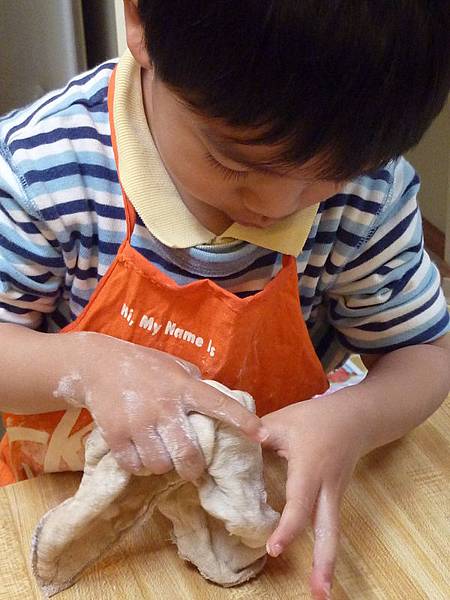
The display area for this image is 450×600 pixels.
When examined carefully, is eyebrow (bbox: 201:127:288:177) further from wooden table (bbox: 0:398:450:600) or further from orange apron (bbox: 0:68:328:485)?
wooden table (bbox: 0:398:450:600)

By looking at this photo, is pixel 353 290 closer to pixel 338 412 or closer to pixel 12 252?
pixel 338 412

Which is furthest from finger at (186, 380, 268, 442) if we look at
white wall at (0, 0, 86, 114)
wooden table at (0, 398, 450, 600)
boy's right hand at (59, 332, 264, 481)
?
white wall at (0, 0, 86, 114)

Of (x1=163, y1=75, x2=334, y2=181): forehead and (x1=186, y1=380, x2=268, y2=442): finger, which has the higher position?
(x1=163, y1=75, x2=334, y2=181): forehead

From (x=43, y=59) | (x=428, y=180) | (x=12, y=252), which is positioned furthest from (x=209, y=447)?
(x=428, y=180)

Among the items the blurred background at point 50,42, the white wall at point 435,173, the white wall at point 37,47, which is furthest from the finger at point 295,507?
the white wall at point 435,173

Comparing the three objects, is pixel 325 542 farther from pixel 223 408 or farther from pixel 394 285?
pixel 394 285

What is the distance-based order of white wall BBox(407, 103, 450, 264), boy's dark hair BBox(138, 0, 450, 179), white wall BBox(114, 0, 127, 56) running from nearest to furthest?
boy's dark hair BBox(138, 0, 450, 179) < white wall BBox(114, 0, 127, 56) < white wall BBox(407, 103, 450, 264)

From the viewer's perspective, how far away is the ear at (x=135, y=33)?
0.46 metres

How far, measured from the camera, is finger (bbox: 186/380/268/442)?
0.53 metres

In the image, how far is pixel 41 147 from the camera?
0.61m

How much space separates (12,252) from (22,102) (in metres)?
0.73

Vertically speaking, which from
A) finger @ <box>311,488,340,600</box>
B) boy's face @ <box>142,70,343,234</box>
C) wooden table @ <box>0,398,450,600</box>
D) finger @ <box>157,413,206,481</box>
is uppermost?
boy's face @ <box>142,70,343,234</box>

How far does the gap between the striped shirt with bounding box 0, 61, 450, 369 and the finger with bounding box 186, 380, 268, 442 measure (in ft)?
0.43

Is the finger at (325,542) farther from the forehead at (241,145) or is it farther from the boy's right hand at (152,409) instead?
the forehead at (241,145)
